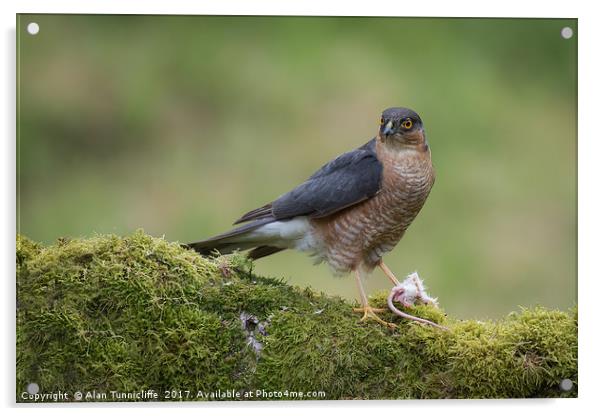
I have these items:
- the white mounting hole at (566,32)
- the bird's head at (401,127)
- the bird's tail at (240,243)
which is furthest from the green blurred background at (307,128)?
the bird's head at (401,127)

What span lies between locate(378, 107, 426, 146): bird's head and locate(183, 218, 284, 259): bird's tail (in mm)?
914

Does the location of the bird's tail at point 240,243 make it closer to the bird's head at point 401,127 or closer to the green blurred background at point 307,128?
the green blurred background at point 307,128

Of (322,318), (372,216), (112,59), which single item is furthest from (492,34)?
(112,59)

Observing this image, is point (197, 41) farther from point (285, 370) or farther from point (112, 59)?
point (285, 370)

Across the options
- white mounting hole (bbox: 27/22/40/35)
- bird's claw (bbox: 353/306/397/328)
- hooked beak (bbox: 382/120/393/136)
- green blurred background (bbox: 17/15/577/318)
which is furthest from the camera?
green blurred background (bbox: 17/15/577/318)

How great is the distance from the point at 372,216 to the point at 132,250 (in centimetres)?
149

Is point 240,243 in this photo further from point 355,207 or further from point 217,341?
point 217,341

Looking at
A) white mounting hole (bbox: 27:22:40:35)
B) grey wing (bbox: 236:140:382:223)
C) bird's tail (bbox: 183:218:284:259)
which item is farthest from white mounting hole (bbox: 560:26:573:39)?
white mounting hole (bbox: 27:22:40:35)

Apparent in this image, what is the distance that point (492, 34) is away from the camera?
4891mm

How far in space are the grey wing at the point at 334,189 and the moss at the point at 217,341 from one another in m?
0.82

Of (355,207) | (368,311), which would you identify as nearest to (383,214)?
(355,207)

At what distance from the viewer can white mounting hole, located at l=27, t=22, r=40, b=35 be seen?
14.3 feet

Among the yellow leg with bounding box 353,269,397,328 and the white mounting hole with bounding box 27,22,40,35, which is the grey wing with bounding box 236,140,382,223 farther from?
the white mounting hole with bounding box 27,22,40,35

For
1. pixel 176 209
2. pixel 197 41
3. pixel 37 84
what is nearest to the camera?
pixel 37 84
